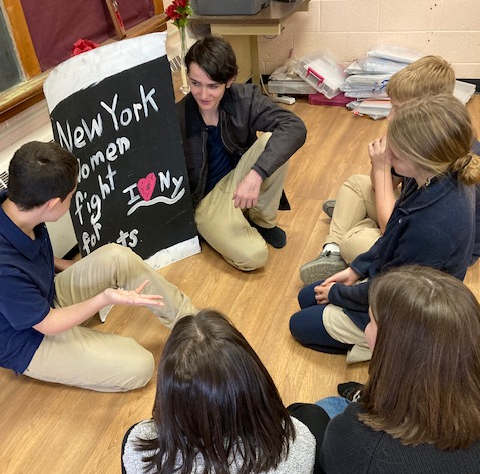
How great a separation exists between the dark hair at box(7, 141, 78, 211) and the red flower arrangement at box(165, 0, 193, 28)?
160cm

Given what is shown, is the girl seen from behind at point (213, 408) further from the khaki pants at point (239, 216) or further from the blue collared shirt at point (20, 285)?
the khaki pants at point (239, 216)

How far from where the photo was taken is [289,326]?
1815 mm

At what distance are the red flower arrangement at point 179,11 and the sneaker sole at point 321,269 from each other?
1.55 meters

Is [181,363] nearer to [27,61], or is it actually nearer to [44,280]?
[44,280]

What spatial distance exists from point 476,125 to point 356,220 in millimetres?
1620

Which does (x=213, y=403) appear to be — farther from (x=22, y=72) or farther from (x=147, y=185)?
(x=22, y=72)

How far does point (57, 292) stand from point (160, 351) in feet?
1.31

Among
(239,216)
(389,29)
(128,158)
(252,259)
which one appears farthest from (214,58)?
(389,29)

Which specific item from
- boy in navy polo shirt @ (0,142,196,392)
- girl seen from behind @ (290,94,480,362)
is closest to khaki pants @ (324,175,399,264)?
girl seen from behind @ (290,94,480,362)

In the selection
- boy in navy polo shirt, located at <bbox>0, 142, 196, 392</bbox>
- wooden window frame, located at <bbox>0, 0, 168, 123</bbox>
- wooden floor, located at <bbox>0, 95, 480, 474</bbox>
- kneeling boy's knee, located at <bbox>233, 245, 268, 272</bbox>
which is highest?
wooden window frame, located at <bbox>0, 0, 168, 123</bbox>

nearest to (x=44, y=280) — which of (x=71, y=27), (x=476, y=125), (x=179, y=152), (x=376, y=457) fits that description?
(x=179, y=152)

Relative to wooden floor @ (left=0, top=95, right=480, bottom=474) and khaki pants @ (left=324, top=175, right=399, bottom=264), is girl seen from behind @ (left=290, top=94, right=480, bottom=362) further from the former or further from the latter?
khaki pants @ (left=324, top=175, right=399, bottom=264)

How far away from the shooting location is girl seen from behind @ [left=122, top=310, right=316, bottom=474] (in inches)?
33.1

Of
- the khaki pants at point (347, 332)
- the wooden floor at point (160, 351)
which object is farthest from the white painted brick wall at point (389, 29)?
the khaki pants at point (347, 332)
